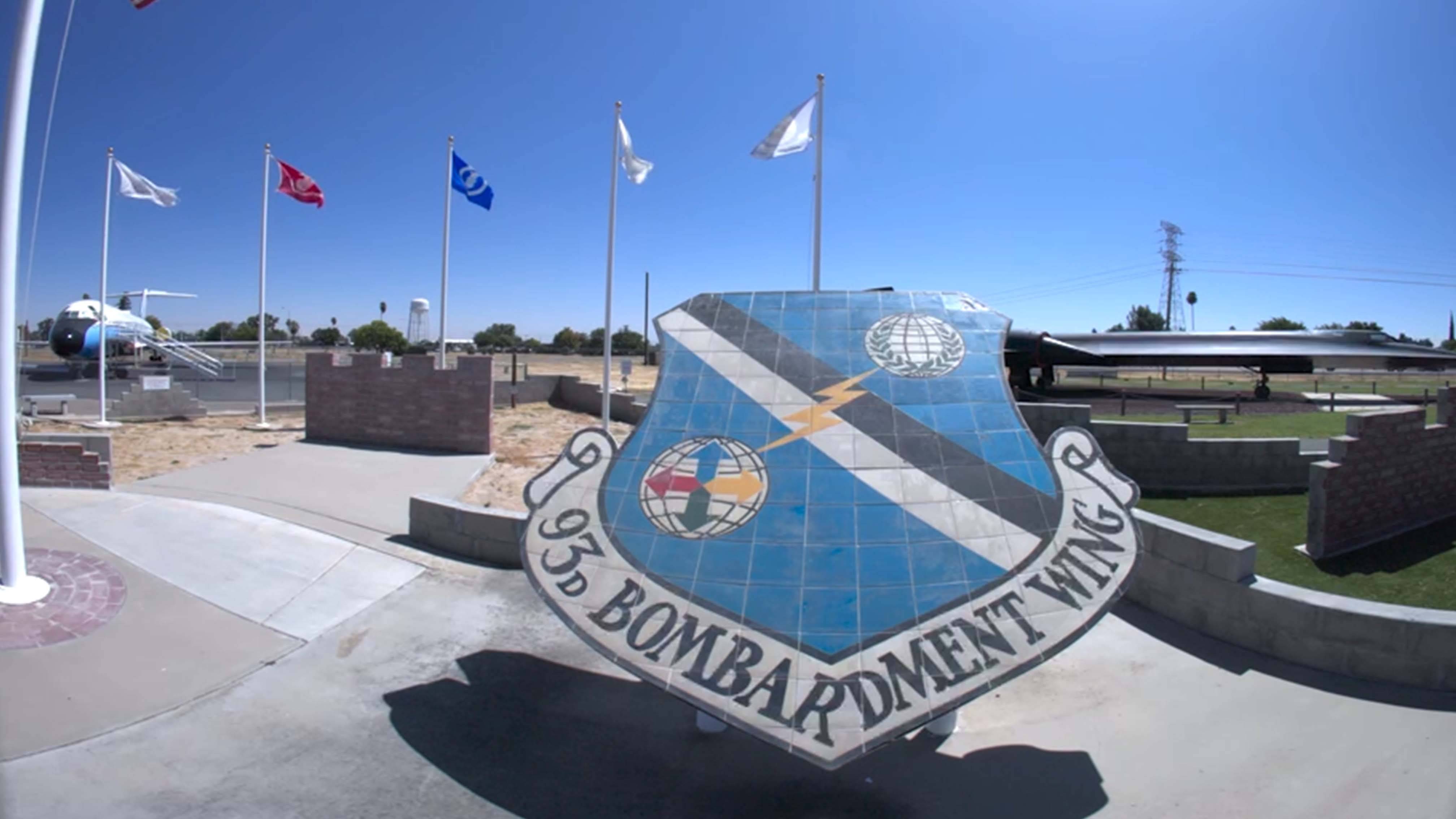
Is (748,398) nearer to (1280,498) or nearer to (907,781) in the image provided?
(907,781)

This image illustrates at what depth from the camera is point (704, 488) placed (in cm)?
600

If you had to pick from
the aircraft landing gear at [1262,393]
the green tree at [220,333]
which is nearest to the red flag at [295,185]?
the aircraft landing gear at [1262,393]

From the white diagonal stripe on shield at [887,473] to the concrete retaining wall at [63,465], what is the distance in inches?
362

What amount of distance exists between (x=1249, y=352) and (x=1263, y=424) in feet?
49.6

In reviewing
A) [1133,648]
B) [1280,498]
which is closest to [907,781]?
[1133,648]

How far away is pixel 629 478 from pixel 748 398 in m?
1.38

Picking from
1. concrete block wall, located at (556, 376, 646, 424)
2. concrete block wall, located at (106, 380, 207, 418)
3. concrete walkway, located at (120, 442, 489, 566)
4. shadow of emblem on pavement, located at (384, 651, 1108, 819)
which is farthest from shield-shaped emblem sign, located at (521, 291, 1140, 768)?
concrete block wall, located at (106, 380, 207, 418)

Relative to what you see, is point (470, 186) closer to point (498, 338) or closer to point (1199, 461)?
point (1199, 461)

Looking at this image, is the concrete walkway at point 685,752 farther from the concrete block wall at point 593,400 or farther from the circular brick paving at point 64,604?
the concrete block wall at point 593,400

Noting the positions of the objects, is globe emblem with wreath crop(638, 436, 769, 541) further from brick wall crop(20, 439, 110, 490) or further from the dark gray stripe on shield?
brick wall crop(20, 439, 110, 490)

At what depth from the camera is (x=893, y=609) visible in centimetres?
485

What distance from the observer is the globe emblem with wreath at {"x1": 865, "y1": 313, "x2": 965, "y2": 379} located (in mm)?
7094

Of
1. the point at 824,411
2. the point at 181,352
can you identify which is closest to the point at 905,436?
the point at 824,411

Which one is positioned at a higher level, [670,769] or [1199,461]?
[1199,461]
